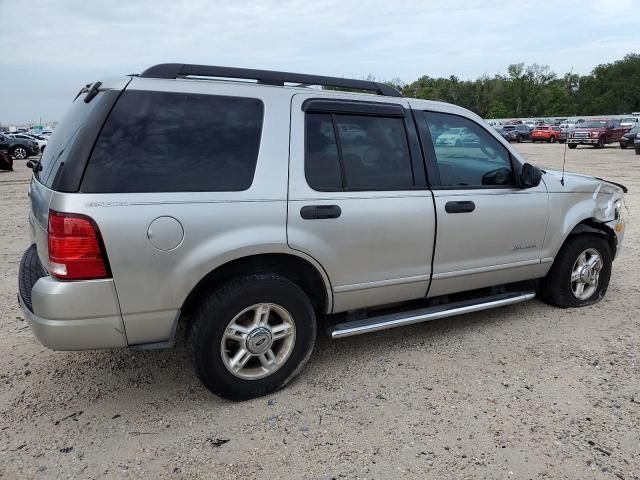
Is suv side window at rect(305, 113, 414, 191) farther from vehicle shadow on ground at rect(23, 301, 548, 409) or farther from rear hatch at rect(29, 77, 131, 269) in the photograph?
vehicle shadow on ground at rect(23, 301, 548, 409)

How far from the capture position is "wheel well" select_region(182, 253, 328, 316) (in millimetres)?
2980

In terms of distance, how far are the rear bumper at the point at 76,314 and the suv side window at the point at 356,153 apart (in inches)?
53.3

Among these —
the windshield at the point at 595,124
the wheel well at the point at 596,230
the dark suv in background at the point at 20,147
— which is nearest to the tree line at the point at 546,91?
the windshield at the point at 595,124

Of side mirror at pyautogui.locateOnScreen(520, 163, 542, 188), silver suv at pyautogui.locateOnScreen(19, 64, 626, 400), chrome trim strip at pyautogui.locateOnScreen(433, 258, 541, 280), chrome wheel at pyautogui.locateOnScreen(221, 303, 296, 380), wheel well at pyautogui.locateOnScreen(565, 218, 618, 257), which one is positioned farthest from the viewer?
wheel well at pyautogui.locateOnScreen(565, 218, 618, 257)

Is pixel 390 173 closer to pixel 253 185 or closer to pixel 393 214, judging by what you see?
pixel 393 214

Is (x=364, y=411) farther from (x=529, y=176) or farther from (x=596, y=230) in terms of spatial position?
(x=596, y=230)

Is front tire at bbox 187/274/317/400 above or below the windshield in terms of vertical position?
below

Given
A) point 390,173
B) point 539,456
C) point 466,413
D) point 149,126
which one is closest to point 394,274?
point 390,173

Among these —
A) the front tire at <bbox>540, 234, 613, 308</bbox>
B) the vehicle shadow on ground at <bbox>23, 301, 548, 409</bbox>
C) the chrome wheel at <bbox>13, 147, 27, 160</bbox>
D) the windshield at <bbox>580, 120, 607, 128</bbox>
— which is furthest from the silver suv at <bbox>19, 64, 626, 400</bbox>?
the windshield at <bbox>580, 120, 607, 128</bbox>

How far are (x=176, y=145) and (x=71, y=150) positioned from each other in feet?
1.76

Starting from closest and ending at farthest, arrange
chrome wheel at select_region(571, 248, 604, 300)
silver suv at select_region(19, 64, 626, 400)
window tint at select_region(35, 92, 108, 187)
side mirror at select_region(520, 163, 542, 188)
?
silver suv at select_region(19, 64, 626, 400) → window tint at select_region(35, 92, 108, 187) → side mirror at select_region(520, 163, 542, 188) → chrome wheel at select_region(571, 248, 604, 300)

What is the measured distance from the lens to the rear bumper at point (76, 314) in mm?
2580

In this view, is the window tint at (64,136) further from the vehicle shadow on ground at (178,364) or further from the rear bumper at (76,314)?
the vehicle shadow on ground at (178,364)

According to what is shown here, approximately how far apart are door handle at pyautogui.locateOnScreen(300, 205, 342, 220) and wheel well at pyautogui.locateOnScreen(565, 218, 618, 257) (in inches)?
94.6
